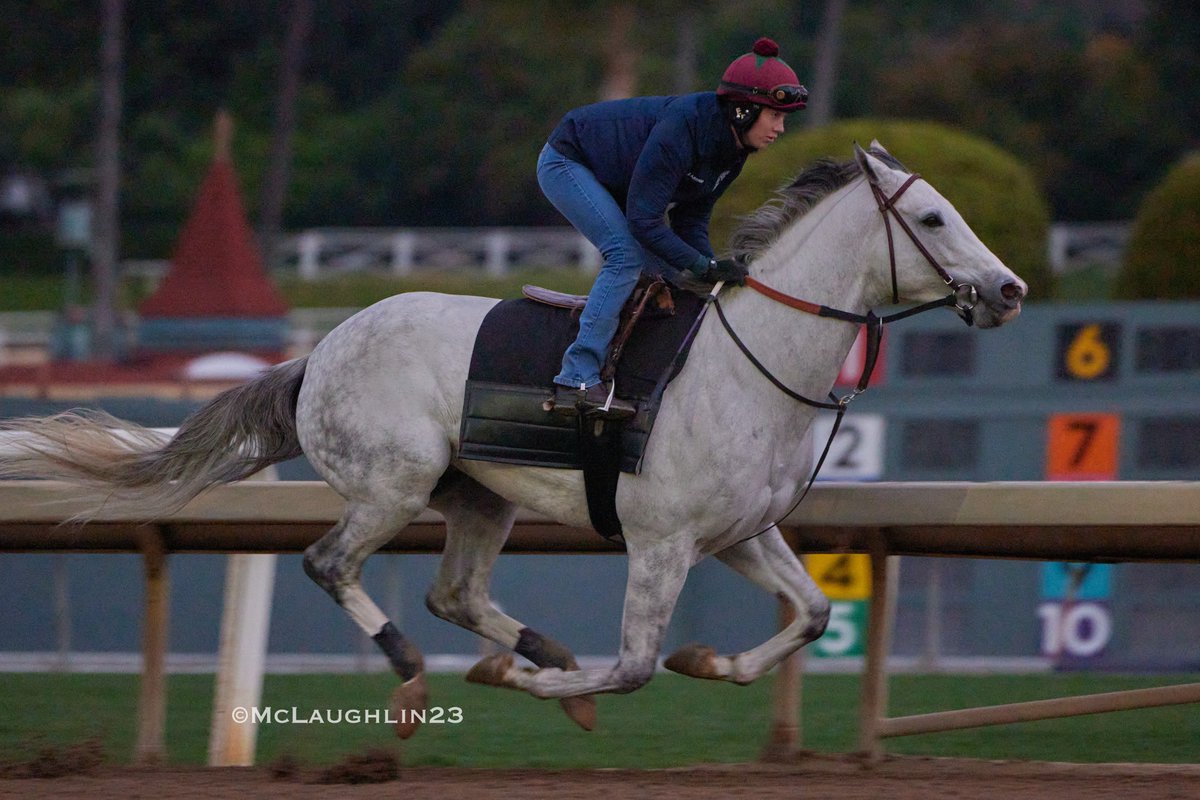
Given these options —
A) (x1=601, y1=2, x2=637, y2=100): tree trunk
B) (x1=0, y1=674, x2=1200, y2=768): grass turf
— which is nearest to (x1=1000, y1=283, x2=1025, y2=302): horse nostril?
(x1=0, y1=674, x2=1200, y2=768): grass turf

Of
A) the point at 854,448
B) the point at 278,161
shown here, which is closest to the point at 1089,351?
the point at 854,448

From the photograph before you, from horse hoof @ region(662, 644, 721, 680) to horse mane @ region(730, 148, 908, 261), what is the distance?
1.21m

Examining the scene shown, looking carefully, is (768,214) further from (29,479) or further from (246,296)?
(246,296)

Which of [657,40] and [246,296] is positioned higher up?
[657,40]

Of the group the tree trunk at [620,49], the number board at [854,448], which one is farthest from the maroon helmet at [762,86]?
the tree trunk at [620,49]

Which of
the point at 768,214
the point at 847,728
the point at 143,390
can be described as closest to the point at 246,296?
the point at 143,390

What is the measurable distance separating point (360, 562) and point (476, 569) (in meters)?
0.40

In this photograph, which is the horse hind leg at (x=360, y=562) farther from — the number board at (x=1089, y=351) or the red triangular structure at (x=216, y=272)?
the red triangular structure at (x=216, y=272)

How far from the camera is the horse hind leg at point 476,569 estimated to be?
5.36 meters

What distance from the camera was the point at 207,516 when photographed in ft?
18.3

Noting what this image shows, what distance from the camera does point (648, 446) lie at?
4.90m

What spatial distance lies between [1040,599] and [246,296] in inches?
464

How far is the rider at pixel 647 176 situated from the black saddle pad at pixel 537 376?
93 millimetres

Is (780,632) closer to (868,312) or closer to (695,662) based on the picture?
(695,662)
